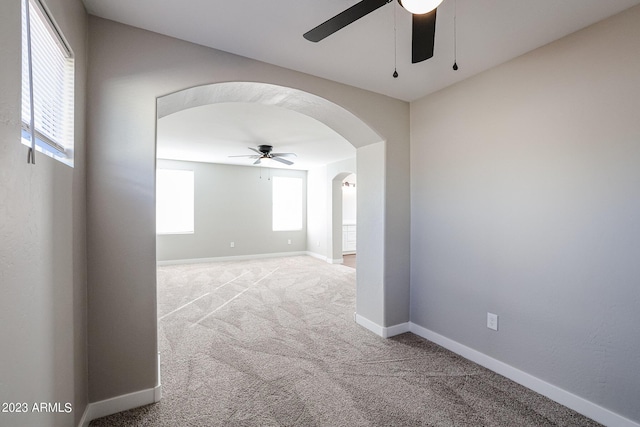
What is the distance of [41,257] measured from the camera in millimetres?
1158

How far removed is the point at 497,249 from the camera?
7.53 feet

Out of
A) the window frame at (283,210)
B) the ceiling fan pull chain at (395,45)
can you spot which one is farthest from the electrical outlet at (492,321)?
the window frame at (283,210)

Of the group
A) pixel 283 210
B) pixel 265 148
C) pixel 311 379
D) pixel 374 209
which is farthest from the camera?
pixel 283 210

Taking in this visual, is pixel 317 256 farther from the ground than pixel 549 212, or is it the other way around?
pixel 549 212

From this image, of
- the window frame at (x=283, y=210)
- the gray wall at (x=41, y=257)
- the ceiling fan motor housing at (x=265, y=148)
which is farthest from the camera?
the window frame at (x=283, y=210)

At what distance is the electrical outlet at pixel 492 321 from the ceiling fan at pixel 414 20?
2014 mm

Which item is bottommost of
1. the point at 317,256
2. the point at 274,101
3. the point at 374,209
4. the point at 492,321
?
the point at 317,256

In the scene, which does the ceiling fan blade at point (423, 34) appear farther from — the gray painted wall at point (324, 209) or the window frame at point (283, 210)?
the window frame at point (283, 210)

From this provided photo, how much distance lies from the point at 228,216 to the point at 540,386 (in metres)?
6.46

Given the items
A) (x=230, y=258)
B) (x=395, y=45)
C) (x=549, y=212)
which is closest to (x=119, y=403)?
(x=395, y=45)

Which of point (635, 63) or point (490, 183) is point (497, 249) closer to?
point (490, 183)

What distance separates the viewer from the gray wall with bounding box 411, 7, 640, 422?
167cm

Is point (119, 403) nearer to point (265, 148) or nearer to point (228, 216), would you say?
point (265, 148)

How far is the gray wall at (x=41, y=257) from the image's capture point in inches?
35.5
